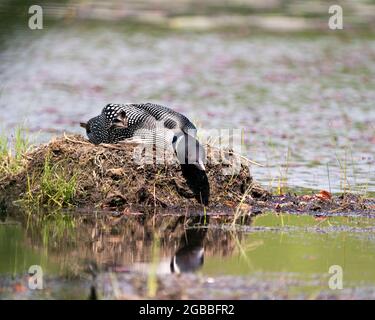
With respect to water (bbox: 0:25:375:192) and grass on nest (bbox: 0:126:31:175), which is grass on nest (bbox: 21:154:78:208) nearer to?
grass on nest (bbox: 0:126:31:175)

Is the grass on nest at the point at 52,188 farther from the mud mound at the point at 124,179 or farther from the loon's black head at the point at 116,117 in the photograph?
the loon's black head at the point at 116,117

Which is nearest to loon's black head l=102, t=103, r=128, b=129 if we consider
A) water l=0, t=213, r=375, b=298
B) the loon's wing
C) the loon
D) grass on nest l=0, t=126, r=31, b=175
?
the loon

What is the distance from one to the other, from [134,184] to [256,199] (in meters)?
1.35

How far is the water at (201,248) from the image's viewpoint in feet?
21.6

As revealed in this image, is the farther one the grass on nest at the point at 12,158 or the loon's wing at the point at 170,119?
the grass on nest at the point at 12,158

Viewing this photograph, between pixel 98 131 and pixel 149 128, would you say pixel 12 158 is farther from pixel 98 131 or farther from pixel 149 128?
pixel 149 128

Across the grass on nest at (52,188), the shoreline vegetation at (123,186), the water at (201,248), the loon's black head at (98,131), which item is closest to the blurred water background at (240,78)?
the shoreline vegetation at (123,186)

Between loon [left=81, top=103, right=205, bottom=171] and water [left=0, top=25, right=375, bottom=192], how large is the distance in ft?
5.46

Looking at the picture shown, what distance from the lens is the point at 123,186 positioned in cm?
887

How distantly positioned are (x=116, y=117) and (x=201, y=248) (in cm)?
248

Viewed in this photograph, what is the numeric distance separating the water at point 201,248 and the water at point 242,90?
6.40 ft

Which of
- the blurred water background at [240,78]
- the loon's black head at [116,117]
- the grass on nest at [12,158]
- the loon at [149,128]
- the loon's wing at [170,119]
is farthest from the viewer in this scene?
the blurred water background at [240,78]

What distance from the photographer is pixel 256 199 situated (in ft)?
30.5

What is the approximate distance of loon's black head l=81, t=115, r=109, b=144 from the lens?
947 centimetres
